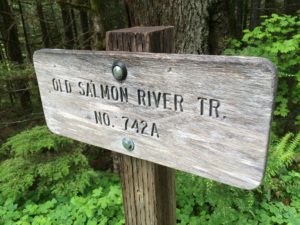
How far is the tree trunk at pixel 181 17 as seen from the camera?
2.69m

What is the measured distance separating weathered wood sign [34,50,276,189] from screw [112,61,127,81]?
0.02 metres

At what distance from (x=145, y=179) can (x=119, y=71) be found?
0.54m

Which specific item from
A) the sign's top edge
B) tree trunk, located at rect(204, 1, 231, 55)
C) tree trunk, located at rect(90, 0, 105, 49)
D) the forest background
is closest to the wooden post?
the sign's top edge

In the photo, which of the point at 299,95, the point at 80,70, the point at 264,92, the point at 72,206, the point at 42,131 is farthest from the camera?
the point at 299,95

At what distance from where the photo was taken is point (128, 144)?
1.15 metres

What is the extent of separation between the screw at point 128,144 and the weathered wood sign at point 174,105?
0.01m

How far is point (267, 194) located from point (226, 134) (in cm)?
233

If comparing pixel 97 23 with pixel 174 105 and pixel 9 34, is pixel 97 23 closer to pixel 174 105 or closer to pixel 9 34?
pixel 174 105

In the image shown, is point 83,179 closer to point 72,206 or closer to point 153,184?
point 72,206

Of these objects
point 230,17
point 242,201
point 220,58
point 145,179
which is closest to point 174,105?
point 220,58

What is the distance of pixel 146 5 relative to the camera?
2.70m

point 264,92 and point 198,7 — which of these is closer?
point 264,92

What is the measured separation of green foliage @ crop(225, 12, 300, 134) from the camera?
3512 mm

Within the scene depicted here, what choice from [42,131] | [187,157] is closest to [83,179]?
[42,131]
